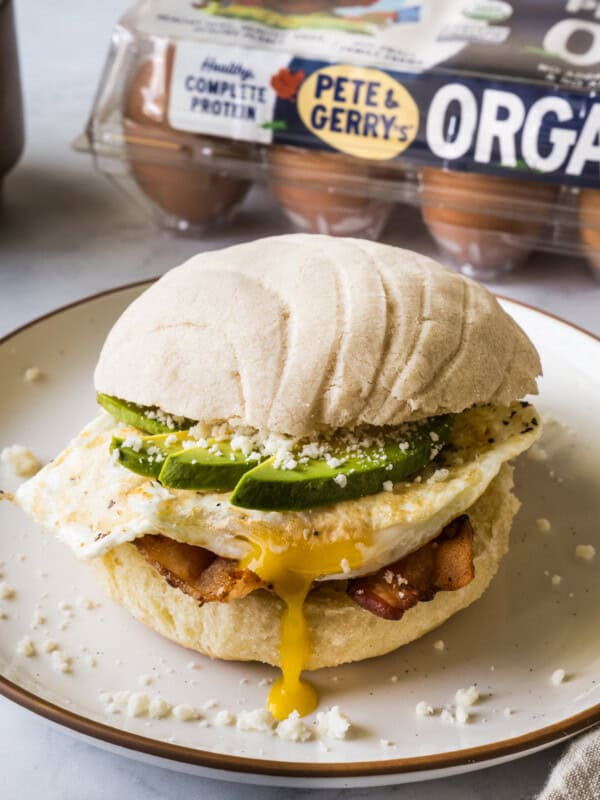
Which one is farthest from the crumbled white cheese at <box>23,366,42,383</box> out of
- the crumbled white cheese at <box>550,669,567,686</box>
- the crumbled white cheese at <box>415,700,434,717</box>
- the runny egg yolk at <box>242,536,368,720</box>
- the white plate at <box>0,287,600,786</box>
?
the crumbled white cheese at <box>550,669,567,686</box>

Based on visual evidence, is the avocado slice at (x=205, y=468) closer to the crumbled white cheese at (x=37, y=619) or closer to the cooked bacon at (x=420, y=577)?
the cooked bacon at (x=420, y=577)

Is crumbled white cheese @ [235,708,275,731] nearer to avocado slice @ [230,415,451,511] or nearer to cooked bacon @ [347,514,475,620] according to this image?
cooked bacon @ [347,514,475,620]

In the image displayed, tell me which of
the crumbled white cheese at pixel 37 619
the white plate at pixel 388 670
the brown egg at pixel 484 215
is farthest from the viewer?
the brown egg at pixel 484 215

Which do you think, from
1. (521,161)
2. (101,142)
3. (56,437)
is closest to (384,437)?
(56,437)

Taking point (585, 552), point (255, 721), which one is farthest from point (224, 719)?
point (585, 552)

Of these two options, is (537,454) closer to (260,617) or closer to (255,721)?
(260,617)

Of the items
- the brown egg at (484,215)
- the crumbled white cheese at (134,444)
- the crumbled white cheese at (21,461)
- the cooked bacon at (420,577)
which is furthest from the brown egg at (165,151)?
the cooked bacon at (420,577)
